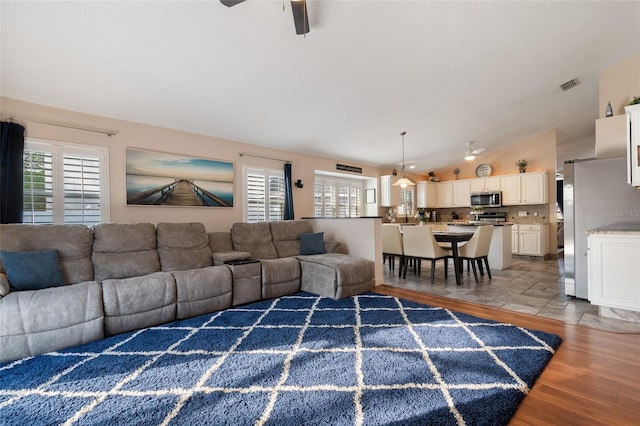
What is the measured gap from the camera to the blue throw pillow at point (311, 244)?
437cm

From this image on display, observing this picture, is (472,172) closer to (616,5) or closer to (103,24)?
(616,5)

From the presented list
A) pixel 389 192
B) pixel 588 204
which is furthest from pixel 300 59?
pixel 389 192

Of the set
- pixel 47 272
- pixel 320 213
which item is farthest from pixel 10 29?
pixel 320 213

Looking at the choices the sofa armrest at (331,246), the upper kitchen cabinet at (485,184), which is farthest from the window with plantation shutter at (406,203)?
the sofa armrest at (331,246)

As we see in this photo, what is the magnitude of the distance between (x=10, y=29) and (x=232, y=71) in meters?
1.71

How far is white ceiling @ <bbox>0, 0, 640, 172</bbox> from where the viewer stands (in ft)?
7.89

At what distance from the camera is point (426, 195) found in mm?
8180

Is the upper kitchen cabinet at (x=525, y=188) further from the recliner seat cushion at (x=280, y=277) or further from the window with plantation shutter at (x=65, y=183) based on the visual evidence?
the window with plantation shutter at (x=65, y=183)

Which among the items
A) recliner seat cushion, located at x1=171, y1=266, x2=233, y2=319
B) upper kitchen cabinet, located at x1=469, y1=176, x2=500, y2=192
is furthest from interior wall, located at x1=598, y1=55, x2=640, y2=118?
recliner seat cushion, located at x1=171, y1=266, x2=233, y2=319

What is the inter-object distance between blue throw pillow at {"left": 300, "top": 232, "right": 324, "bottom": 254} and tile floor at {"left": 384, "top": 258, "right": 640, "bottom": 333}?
1.16m

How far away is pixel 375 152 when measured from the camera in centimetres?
632

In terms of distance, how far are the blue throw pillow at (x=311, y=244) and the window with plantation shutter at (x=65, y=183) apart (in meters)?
2.55

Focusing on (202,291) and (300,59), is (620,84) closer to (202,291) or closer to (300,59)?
(300,59)

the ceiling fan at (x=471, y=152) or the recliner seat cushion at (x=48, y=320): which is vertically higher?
the ceiling fan at (x=471, y=152)
